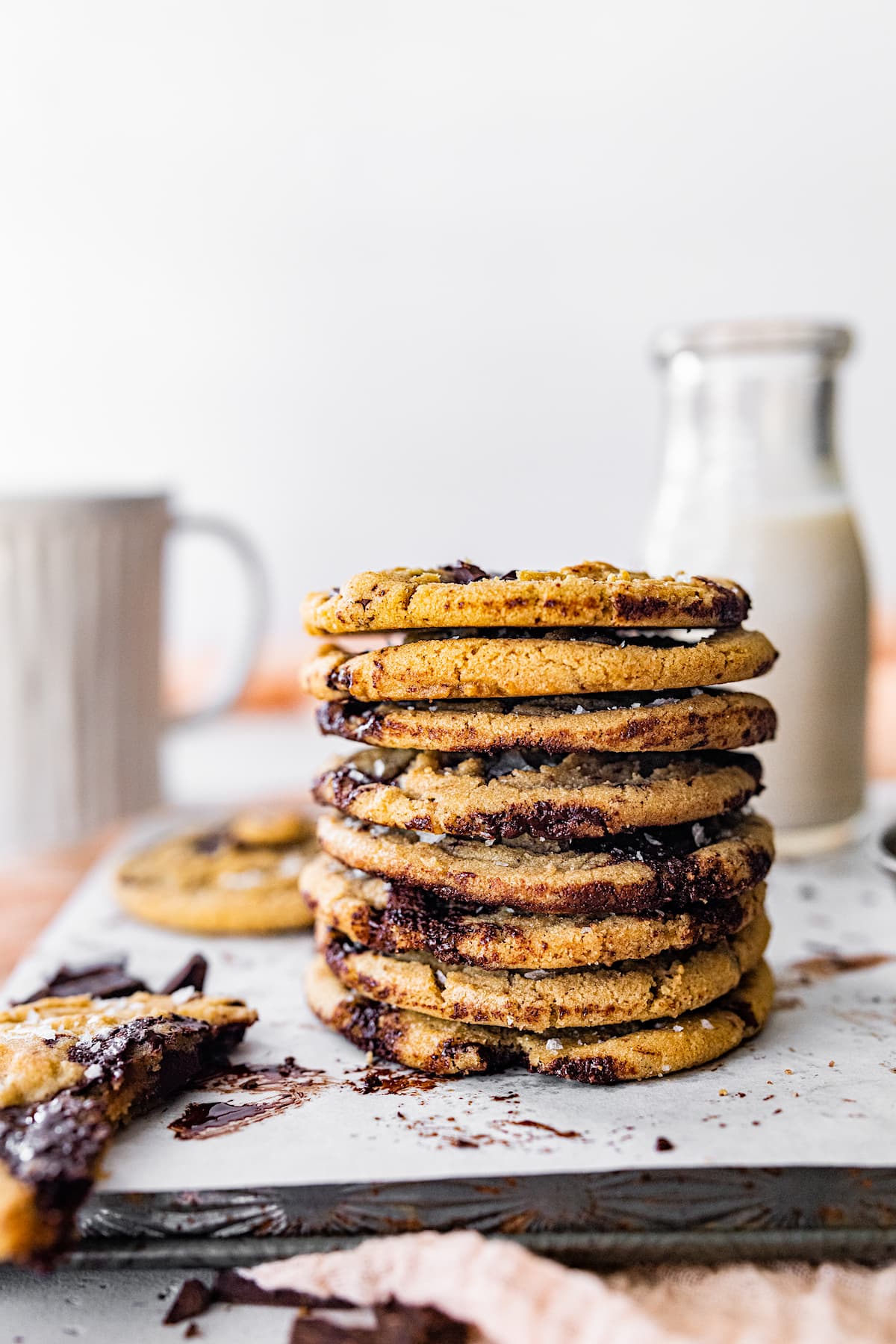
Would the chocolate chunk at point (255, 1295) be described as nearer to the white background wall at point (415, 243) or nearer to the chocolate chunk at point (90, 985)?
the chocolate chunk at point (90, 985)

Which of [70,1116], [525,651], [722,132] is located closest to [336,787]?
[525,651]

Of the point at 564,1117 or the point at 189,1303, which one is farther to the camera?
the point at 564,1117

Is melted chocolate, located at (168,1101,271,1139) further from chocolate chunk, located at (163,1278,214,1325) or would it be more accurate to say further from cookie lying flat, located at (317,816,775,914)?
cookie lying flat, located at (317,816,775,914)

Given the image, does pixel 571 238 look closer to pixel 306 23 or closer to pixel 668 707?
pixel 306 23

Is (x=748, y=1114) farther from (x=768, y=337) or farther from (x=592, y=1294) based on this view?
(x=768, y=337)

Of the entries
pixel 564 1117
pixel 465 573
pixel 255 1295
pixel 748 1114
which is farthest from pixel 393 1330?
pixel 465 573

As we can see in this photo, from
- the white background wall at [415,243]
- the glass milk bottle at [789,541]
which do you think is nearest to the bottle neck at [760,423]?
the glass milk bottle at [789,541]

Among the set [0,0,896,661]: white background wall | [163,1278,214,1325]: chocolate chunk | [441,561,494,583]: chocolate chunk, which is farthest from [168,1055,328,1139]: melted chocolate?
[0,0,896,661]: white background wall
